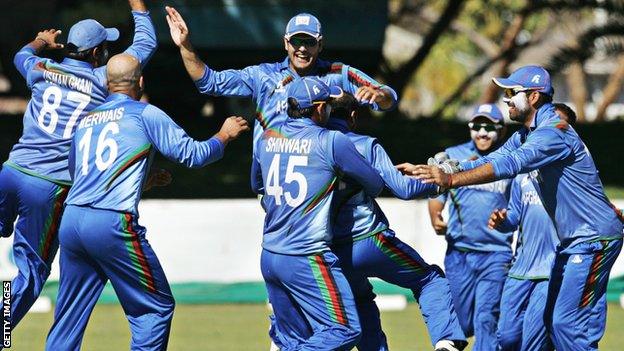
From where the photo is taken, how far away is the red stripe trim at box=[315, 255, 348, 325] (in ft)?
29.1

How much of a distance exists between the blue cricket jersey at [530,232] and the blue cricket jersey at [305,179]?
6.83 ft

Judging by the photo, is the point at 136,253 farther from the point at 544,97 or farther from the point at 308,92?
the point at 544,97

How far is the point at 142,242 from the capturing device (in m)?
9.12

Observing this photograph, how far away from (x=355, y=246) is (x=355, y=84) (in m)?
1.58

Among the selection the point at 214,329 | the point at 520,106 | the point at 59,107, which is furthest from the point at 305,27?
the point at 214,329

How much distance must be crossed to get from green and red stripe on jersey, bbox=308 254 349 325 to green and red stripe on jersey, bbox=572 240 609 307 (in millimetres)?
1773

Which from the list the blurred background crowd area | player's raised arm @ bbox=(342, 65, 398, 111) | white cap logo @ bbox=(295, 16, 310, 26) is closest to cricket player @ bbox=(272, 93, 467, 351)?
player's raised arm @ bbox=(342, 65, 398, 111)

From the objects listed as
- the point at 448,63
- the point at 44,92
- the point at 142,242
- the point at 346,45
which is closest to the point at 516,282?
the point at 142,242

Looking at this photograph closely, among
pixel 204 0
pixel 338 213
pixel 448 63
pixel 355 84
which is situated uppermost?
pixel 355 84

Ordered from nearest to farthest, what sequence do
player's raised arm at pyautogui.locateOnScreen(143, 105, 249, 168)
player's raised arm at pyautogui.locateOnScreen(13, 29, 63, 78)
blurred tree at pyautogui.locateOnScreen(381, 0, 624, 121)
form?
player's raised arm at pyautogui.locateOnScreen(143, 105, 249, 168), player's raised arm at pyautogui.locateOnScreen(13, 29, 63, 78), blurred tree at pyautogui.locateOnScreen(381, 0, 624, 121)

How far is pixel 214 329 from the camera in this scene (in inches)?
A: 540

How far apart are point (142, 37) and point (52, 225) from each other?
1594 millimetres

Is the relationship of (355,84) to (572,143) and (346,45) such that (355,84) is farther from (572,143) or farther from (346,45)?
(346,45)

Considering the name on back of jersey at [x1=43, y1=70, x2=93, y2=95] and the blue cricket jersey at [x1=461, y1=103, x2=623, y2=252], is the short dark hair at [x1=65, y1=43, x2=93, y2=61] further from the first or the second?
the blue cricket jersey at [x1=461, y1=103, x2=623, y2=252]
